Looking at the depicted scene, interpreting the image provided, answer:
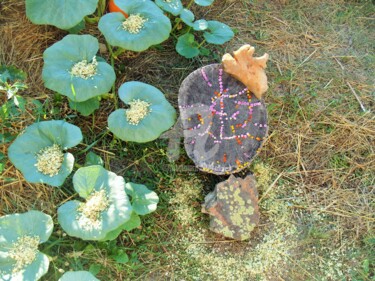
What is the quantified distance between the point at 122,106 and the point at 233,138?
0.54 m

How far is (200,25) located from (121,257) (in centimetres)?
107

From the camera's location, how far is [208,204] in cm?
200

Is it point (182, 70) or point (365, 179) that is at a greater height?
point (182, 70)

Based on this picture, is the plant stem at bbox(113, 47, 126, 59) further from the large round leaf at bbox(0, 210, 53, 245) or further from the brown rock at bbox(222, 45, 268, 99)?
the large round leaf at bbox(0, 210, 53, 245)

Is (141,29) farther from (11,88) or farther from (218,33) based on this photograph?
(11,88)

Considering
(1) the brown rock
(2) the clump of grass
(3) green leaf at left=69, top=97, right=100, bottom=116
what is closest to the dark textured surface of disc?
(1) the brown rock

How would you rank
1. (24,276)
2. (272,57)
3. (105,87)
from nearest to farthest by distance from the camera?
1. (24,276)
2. (105,87)
3. (272,57)

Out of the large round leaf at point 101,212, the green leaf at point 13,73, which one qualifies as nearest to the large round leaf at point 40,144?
the large round leaf at point 101,212

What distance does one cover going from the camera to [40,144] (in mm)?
1827

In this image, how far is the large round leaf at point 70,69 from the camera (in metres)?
1.85

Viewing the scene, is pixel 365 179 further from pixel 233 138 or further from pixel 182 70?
pixel 182 70

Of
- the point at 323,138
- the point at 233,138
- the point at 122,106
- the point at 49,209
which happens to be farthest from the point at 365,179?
the point at 49,209

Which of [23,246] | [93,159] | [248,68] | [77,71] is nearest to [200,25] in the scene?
[248,68]

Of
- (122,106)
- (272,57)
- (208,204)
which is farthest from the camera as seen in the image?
(272,57)
